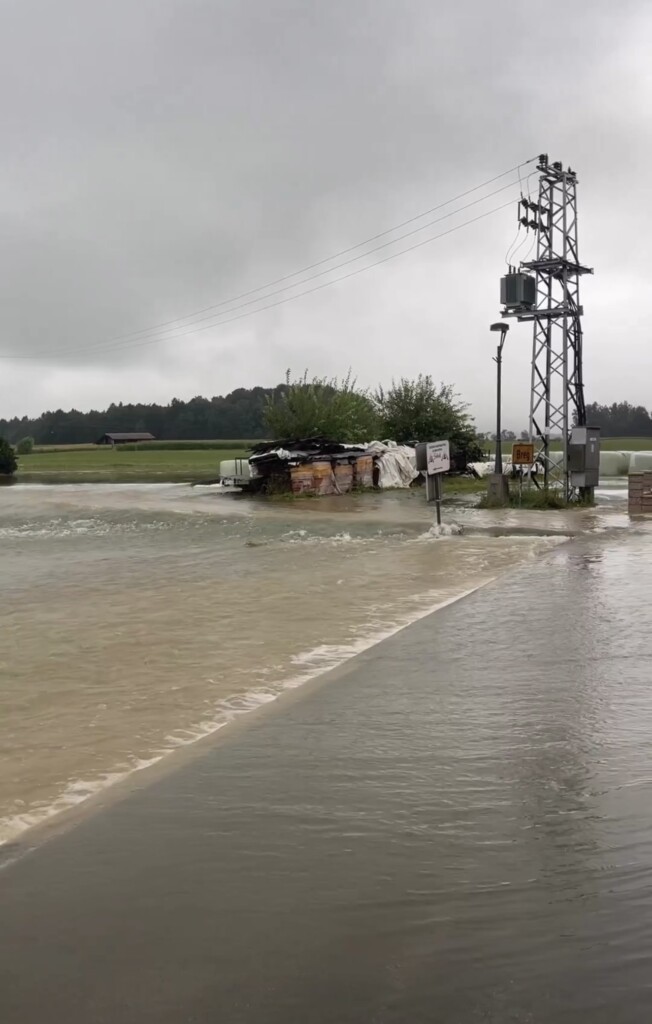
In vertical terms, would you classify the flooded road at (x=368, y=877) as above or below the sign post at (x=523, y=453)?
below

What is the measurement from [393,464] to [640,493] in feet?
48.5

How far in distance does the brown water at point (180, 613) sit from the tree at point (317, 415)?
17533mm

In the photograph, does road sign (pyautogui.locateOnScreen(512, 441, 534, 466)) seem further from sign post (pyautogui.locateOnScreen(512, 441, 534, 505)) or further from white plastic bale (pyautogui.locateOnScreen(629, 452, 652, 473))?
white plastic bale (pyautogui.locateOnScreen(629, 452, 652, 473))

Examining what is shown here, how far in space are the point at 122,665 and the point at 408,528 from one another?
13.4 metres

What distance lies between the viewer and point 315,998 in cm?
304

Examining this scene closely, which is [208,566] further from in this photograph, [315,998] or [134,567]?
[315,998]

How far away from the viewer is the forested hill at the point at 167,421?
5187 inches

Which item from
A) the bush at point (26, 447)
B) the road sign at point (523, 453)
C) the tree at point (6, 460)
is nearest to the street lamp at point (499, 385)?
the road sign at point (523, 453)

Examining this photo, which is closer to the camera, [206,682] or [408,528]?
[206,682]

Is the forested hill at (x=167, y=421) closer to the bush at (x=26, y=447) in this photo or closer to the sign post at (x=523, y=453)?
the bush at (x=26, y=447)

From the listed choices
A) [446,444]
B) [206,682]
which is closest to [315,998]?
[206,682]

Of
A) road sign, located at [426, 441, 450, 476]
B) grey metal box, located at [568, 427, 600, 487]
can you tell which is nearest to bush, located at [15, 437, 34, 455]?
grey metal box, located at [568, 427, 600, 487]

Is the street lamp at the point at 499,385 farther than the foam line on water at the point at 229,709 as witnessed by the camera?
Yes

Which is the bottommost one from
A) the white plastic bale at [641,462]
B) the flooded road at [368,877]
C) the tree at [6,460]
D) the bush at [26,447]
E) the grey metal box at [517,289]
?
the flooded road at [368,877]
